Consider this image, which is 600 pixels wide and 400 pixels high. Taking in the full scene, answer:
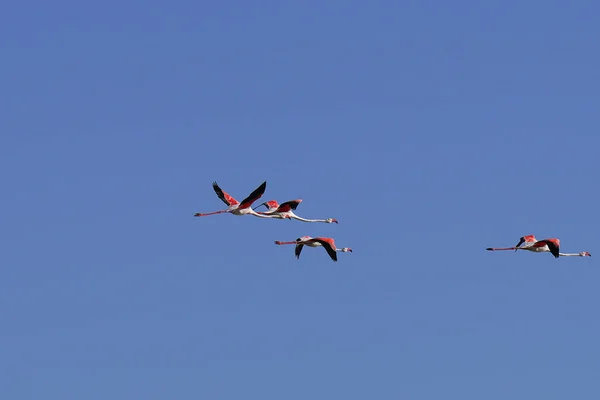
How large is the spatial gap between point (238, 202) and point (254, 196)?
2.80 m

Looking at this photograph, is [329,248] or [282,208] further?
[282,208]

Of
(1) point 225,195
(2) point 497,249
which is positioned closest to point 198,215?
(1) point 225,195

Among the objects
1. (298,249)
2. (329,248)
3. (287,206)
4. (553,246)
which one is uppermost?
(287,206)

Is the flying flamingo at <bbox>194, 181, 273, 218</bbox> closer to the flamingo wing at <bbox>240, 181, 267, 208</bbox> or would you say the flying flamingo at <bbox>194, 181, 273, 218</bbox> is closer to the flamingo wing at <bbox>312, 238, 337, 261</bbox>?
the flamingo wing at <bbox>240, 181, 267, 208</bbox>

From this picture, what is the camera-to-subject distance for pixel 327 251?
9206 centimetres

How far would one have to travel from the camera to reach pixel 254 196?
307 ft

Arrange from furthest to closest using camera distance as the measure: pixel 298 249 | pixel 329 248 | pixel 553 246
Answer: pixel 298 249 → pixel 553 246 → pixel 329 248

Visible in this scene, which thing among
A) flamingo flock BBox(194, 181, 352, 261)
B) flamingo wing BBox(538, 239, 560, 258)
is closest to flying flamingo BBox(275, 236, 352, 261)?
flamingo flock BBox(194, 181, 352, 261)

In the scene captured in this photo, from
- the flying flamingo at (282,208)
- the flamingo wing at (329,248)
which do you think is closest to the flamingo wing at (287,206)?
the flying flamingo at (282,208)

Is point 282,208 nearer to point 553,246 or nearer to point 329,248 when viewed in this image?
point 329,248

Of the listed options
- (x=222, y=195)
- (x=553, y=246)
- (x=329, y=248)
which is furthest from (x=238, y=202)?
(x=553, y=246)

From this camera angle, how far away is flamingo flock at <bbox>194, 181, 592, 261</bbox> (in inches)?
3634

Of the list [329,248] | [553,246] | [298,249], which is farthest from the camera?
[298,249]

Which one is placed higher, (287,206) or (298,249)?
(287,206)
